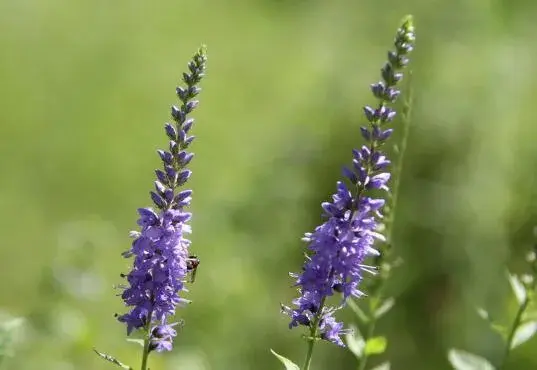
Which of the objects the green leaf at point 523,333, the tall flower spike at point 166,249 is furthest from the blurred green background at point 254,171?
the tall flower spike at point 166,249

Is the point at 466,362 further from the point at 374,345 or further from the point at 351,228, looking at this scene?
the point at 351,228

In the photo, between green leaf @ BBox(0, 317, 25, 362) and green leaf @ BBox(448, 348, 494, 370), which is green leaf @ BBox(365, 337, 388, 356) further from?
green leaf @ BBox(0, 317, 25, 362)

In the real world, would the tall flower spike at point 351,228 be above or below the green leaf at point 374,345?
above

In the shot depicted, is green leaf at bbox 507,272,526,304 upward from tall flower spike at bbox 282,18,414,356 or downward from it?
downward

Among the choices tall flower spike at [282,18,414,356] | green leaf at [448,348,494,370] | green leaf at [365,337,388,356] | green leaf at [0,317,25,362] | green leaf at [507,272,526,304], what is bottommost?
green leaf at [0,317,25,362]

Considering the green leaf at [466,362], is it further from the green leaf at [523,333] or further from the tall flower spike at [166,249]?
the tall flower spike at [166,249]

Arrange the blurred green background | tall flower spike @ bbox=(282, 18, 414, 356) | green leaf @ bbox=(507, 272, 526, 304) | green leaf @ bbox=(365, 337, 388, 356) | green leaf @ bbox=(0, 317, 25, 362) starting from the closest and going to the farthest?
tall flower spike @ bbox=(282, 18, 414, 356), green leaf @ bbox=(0, 317, 25, 362), green leaf @ bbox=(365, 337, 388, 356), green leaf @ bbox=(507, 272, 526, 304), the blurred green background

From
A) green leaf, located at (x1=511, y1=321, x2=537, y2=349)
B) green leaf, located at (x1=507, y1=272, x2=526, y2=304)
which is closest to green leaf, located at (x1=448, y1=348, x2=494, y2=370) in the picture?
green leaf, located at (x1=511, y1=321, x2=537, y2=349)

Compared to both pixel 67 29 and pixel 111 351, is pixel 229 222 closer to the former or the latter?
pixel 111 351

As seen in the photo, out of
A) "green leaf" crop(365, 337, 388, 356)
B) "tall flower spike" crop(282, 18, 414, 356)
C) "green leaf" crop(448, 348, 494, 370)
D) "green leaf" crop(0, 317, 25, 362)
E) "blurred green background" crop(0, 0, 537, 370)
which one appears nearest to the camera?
"tall flower spike" crop(282, 18, 414, 356)
